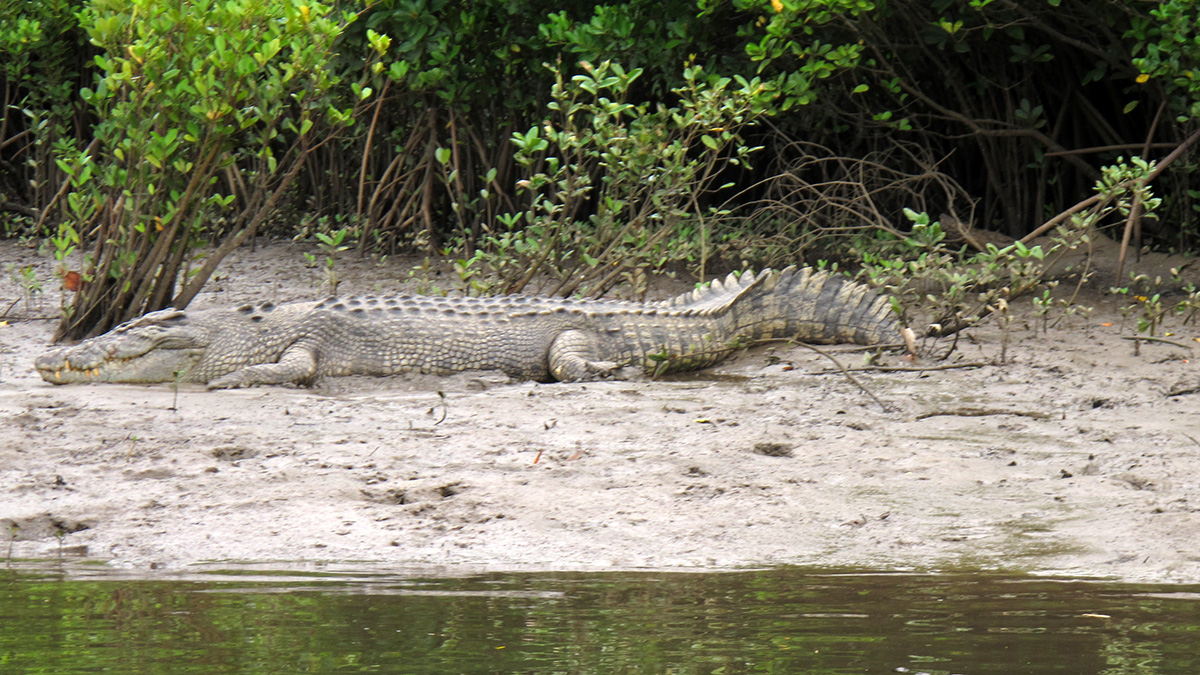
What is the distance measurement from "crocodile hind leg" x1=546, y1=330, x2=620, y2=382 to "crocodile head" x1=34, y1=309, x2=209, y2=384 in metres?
1.64

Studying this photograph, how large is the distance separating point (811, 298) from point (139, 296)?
3454 millimetres

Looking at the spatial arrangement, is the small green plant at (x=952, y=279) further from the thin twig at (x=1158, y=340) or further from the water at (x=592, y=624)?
the water at (x=592, y=624)

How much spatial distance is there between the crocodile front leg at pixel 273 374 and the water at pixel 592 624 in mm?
2642

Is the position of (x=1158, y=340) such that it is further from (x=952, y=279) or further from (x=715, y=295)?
(x=715, y=295)

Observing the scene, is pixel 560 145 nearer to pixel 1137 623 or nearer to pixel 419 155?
pixel 419 155

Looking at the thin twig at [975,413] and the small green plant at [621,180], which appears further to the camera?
the small green plant at [621,180]

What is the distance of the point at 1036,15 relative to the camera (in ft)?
23.5

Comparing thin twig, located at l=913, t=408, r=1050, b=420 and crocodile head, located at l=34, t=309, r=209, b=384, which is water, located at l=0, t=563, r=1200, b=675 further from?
crocodile head, located at l=34, t=309, r=209, b=384

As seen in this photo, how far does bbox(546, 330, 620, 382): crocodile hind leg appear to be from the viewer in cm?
568

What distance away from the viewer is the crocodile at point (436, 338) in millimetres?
5562

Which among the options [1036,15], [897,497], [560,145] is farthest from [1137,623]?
[1036,15]

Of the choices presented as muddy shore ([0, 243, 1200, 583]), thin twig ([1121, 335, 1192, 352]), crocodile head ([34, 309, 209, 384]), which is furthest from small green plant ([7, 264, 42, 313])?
thin twig ([1121, 335, 1192, 352])

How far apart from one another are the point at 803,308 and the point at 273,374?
8.86ft

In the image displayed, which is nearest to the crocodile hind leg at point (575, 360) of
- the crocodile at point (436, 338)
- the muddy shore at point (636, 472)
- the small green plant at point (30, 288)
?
the crocodile at point (436, 338)
